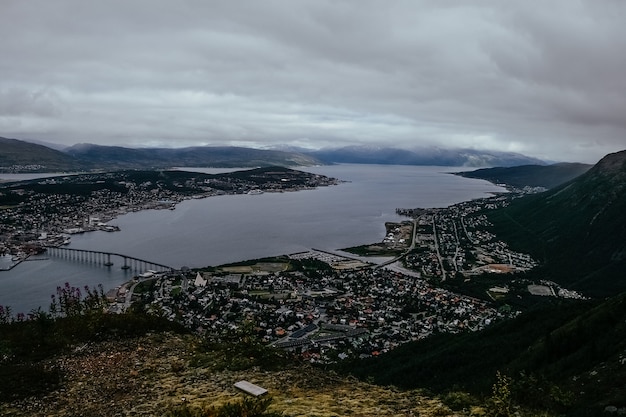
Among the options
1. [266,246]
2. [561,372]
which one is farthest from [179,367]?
[266,246]

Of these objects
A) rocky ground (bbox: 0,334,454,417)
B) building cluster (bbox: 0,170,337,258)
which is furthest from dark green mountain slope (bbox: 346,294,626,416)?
building cluster (bbox: 0,170,337,258)

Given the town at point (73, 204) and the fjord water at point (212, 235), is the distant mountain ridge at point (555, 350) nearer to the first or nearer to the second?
the fjord water at point (212, 235)

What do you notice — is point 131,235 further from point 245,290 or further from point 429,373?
point 429,373

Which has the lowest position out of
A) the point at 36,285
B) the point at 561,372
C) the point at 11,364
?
the point at 36,285

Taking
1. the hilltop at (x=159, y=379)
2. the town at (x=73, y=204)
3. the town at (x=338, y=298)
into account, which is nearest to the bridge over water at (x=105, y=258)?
the town at (x=73, y=204)

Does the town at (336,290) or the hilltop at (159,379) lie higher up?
the hilltop at (159,379)

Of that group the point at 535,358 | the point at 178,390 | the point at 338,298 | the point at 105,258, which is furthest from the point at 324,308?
the point at 105,258
